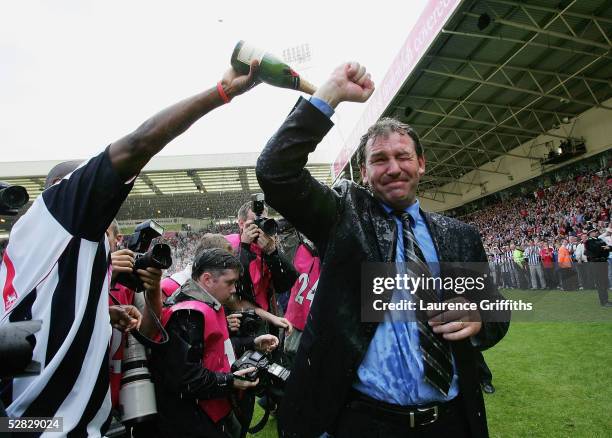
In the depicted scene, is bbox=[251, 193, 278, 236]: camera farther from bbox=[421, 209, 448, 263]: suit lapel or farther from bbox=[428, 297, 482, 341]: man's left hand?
bbox=[428, 297, 482, 341]: man's left hand

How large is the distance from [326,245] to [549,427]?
11.1 feet

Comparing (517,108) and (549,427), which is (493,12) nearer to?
(517,108)

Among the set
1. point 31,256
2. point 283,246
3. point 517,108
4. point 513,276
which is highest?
point 517,108

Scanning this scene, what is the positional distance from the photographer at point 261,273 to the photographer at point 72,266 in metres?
1.96

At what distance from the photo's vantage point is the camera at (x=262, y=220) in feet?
10.9

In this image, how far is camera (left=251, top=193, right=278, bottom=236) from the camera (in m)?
3.31

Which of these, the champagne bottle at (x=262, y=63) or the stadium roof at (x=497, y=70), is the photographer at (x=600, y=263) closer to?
the stadium roof at (x=497, y=70)

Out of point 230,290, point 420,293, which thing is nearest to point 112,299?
point 230,290

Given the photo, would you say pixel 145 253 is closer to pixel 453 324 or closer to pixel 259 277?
pixel 453 324

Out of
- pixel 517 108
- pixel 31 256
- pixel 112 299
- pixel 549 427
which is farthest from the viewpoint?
pixel 517 108

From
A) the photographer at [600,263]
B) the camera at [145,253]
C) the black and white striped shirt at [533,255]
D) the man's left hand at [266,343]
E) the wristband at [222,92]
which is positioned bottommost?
the man's left hand at [266,343]

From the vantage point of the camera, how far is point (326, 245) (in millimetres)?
1456

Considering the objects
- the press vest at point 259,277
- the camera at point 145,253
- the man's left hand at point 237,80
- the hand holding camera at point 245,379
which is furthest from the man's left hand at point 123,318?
the press vest at point 259,277

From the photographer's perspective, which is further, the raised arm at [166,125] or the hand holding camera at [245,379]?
the hand holding camera at [245,379]
